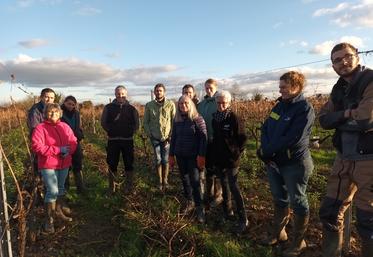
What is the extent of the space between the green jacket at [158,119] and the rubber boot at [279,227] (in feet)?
9.33

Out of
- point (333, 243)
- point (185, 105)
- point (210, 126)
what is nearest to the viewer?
point (333, 243)

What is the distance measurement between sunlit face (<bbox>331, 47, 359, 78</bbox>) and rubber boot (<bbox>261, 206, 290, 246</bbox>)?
185cm

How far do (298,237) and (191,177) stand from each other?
181 centimetres

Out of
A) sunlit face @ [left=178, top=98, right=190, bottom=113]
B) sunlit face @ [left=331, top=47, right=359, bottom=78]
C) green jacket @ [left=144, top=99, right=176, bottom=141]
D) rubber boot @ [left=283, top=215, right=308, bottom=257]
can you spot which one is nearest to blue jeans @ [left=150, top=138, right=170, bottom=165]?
green jacket @ [left=144, top=99, right=176, bottom=141]

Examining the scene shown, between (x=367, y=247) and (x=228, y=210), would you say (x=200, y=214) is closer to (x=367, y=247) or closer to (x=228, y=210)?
(x=228, y=210)

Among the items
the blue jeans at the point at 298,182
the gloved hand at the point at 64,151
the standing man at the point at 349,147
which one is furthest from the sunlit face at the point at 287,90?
the gloved hand at the point at 64,151

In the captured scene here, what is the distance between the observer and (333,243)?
409cm

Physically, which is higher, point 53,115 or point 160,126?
point 53,115

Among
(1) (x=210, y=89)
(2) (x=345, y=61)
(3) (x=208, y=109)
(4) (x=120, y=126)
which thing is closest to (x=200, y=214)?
(3) (x=208, y=109)

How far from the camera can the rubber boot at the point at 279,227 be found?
15.6 feet

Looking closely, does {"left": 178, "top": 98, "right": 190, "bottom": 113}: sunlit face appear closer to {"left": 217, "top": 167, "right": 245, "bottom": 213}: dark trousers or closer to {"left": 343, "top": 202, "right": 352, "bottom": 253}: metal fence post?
{"left": 217, "top": 167, "right": 245, "bottom": 213}: dark trousers

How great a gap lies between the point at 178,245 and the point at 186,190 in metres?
1.15

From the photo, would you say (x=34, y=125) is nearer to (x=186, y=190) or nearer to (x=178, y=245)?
(x=186, y=190)

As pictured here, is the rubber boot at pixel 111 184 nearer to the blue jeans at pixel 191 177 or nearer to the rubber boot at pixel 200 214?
the blue jeans at pixel 191 177
